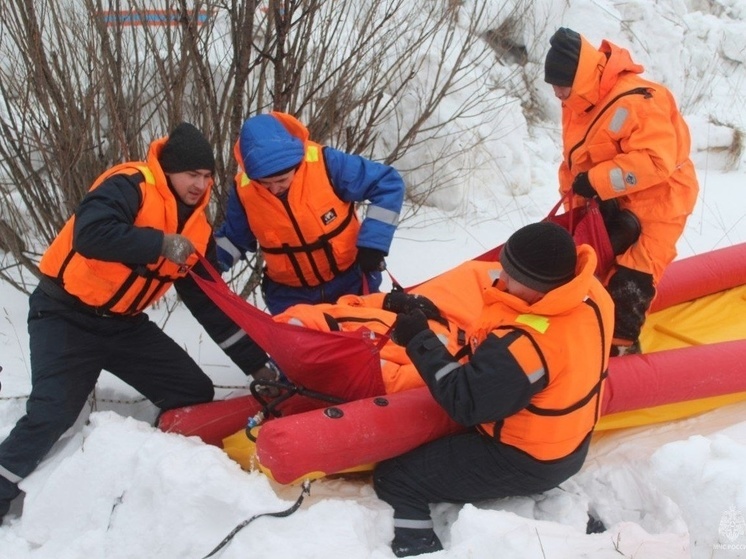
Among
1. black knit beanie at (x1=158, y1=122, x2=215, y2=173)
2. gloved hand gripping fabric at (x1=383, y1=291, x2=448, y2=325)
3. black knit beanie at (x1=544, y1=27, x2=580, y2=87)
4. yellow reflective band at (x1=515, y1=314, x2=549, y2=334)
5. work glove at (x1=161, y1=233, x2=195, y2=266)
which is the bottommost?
gloved hand gripping fabric at (x1=383, y1=291, x2=448, y2=325)

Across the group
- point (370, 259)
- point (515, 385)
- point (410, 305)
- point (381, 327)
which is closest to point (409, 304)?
point (410, 305)

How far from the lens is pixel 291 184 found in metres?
3.00

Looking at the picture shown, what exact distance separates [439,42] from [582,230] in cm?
409

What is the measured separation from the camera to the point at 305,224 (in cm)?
308

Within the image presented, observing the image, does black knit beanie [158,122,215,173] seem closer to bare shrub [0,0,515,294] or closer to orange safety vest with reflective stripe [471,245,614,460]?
bare shrub [0,0,515,294]

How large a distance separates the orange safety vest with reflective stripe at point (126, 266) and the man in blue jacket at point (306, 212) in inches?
13.6

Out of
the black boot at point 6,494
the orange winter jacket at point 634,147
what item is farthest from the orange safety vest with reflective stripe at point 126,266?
the orange winter jacket at point 634,147

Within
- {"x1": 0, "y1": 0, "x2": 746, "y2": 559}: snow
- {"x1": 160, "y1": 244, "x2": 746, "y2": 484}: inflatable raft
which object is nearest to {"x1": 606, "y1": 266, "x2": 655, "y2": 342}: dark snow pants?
{"x1": 160, "y1": 244, "x2": 746, "y2": 484}: inflatable raft

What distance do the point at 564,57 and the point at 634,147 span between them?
0.51 metres

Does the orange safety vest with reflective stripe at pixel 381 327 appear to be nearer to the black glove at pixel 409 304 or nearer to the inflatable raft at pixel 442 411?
the black glove at pixel 409 304

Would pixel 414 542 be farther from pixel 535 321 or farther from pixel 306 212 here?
pixel 306 212

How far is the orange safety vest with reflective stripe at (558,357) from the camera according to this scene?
6.82ft

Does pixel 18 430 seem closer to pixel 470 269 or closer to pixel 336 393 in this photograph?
pixel 336 393

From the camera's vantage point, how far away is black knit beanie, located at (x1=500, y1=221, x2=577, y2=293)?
2.03 meters
